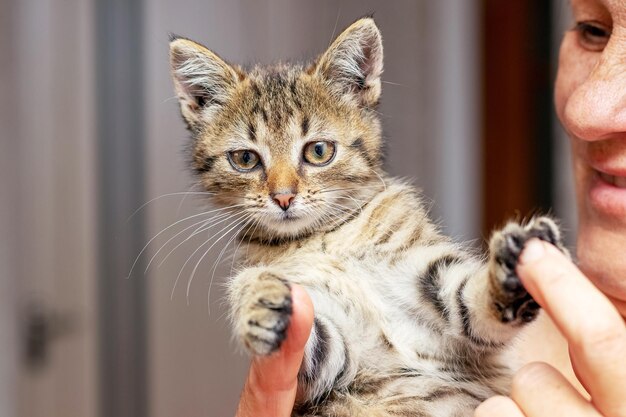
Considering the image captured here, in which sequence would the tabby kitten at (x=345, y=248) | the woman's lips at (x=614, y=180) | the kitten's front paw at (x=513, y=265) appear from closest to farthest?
the kitten's front paw at (x=513, y=265) → the tabby kitten at (x=345, y=248) → the woman's lips at (x=614, y=180)

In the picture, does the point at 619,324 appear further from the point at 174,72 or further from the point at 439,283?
the point at 174,72

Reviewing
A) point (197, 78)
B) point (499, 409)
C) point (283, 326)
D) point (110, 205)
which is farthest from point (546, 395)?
point (110, 205)

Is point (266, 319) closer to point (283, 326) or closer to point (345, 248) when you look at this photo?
point (283, 326)

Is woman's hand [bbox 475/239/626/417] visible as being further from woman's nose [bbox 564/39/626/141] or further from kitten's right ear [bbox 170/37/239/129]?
kitten's right ear [bbox 170/37/239/129]

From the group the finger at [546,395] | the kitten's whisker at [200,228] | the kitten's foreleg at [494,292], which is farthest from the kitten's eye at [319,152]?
the finger at [546,395]

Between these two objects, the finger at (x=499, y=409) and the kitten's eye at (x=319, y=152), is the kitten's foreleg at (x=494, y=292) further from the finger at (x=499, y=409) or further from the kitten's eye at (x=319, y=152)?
the kitten's eye at (x=319, y=152)

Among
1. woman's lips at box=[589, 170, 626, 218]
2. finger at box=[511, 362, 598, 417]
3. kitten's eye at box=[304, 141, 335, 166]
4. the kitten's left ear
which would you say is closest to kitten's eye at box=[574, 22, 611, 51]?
woman's lips at box=[589, 170, 626, 218]
